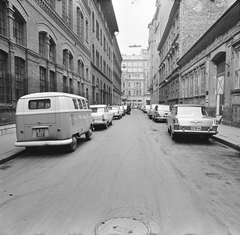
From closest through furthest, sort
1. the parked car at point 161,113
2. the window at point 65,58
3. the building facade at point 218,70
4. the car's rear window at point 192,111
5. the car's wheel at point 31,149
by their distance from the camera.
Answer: the car's wheel at point 31,149 < the car's rear window at point 192,111 < the building facade at point 218,70 < the parked car at point 161,113 < the window at point 65,58

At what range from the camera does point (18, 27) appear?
1296cm

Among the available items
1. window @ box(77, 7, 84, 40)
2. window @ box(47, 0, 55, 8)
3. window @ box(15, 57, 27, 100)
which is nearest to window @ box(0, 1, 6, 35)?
window @ box(15, 57, 27, 100)

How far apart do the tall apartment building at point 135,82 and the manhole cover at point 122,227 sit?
95680mm

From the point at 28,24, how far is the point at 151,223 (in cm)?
1407

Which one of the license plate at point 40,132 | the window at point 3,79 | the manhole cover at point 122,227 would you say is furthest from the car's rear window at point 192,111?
the window at point 3,79

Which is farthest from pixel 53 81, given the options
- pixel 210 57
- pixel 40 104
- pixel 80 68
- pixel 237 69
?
pixel 237 69

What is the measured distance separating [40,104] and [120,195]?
454 cm

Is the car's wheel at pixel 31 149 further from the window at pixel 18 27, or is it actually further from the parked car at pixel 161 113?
the parked car at pixel 161 113

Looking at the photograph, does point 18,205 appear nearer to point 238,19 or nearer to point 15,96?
point 15,96

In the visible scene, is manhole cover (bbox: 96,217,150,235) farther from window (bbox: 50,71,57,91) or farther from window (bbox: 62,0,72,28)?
window (bbox: 62,0,72,28)

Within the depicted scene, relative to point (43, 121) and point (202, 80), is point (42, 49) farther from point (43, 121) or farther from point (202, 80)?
point (202, 80)

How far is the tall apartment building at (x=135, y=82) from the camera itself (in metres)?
99.8

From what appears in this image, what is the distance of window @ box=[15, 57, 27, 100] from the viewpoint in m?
12.6

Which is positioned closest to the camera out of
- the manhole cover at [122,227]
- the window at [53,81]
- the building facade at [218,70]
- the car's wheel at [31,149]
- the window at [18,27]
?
the manhole cover at [122,227]
